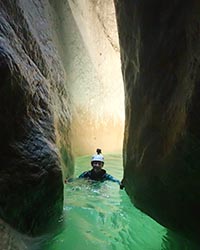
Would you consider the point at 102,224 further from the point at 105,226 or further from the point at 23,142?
the point at 23,142

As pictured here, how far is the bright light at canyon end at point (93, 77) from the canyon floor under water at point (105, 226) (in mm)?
4264

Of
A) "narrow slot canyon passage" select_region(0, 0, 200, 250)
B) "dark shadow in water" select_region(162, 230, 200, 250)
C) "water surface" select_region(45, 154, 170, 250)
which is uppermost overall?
"narrow slot canyon passage" select_region(0, 0, 200, 250)

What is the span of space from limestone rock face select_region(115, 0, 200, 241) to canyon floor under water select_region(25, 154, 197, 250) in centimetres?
65

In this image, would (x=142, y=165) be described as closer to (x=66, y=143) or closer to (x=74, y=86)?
(x=66, y=143)

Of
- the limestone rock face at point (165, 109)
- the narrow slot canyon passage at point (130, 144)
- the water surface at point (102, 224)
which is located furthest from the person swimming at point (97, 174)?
the limestone rock face at point (165, 109)

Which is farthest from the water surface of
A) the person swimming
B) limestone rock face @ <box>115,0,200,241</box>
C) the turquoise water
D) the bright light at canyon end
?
the bright light at canyon end

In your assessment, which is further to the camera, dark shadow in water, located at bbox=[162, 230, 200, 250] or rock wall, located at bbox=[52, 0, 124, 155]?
rock wall, located at bbox=[52, 0, 124, 155]

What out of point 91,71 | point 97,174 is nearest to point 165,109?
point 97,174

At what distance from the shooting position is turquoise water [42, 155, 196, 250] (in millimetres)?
4648

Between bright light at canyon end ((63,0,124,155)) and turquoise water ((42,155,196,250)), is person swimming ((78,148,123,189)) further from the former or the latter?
bright light at canyon end ((63,0,124,155))

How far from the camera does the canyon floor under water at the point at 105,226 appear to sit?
4.59 meters

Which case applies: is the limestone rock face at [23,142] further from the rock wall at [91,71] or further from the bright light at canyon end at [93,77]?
the bright light at canyon end at [93,77]

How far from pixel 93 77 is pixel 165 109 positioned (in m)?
10.3

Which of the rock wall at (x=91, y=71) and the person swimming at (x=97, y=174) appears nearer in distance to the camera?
the person swimming at (x=97, y=174)
